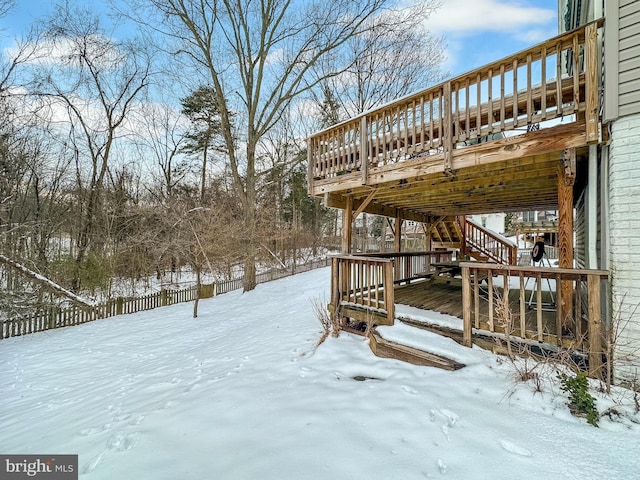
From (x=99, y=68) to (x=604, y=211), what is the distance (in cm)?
1720

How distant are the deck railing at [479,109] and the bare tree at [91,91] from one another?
11669 mm

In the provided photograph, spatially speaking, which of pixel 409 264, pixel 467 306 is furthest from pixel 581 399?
pixel 409 264

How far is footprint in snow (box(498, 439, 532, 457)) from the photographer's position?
2013mm

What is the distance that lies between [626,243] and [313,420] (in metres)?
3.28

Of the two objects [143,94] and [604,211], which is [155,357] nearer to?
[604,211]

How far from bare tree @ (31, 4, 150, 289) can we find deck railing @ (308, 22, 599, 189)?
1167 cm

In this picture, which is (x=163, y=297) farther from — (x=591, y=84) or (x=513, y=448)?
(x=591, y=84)

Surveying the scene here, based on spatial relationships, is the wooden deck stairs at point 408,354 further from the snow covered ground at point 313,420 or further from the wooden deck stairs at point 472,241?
the wooden deck stairs at point 472,241

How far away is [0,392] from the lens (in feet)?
14.4

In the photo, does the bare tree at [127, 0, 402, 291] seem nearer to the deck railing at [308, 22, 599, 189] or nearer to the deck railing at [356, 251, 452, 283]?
the deck railing at [356, 251, 452, 283]

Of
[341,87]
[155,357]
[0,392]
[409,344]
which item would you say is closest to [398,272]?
[409,344]

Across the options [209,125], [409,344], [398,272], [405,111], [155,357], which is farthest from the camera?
[209,125]

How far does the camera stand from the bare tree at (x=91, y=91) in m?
11.5

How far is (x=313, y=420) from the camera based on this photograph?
249cm
